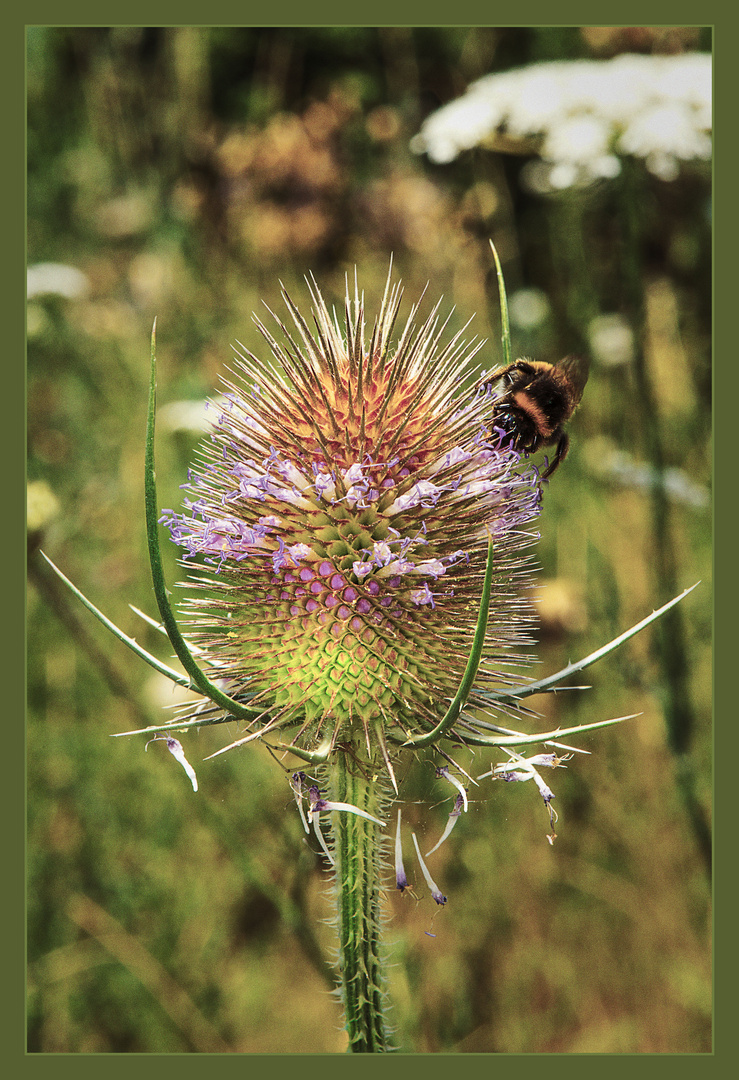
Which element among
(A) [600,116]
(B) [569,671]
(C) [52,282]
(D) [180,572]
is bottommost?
(B) [569,671]

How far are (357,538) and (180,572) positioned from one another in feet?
7.07

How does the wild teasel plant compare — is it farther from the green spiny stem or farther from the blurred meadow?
the blurred meadow

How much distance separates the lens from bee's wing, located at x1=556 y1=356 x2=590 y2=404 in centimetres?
209

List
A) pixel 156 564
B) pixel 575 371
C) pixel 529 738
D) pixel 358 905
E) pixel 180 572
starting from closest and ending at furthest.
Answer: pixel 156 564 < pixel 529 738 < pixel 358 905 < pixel 575 371 < pixel 180 572

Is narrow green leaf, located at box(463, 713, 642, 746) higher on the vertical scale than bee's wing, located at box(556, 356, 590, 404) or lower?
lower

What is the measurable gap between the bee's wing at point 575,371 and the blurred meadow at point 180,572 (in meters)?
0.64

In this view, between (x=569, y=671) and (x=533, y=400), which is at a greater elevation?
(x=533, y=400)

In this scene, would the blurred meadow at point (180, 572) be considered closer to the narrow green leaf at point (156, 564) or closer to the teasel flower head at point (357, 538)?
the teasel flower head at point (357, 538)

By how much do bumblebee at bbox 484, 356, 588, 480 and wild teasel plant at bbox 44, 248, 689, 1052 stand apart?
0.08 m

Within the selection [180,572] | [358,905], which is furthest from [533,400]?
[180,572]

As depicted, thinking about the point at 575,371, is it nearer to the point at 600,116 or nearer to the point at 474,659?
the point at 474,659

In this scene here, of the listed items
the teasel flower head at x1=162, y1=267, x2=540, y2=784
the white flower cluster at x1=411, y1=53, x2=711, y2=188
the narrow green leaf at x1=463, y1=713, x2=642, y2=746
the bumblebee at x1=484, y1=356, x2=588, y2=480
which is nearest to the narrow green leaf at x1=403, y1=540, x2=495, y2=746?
the narrow green leaf at x1=463, y1=713, x2=642, y2=746

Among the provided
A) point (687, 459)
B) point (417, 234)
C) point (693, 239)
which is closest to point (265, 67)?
point (417, 234)

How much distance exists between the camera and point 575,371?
211 cm
